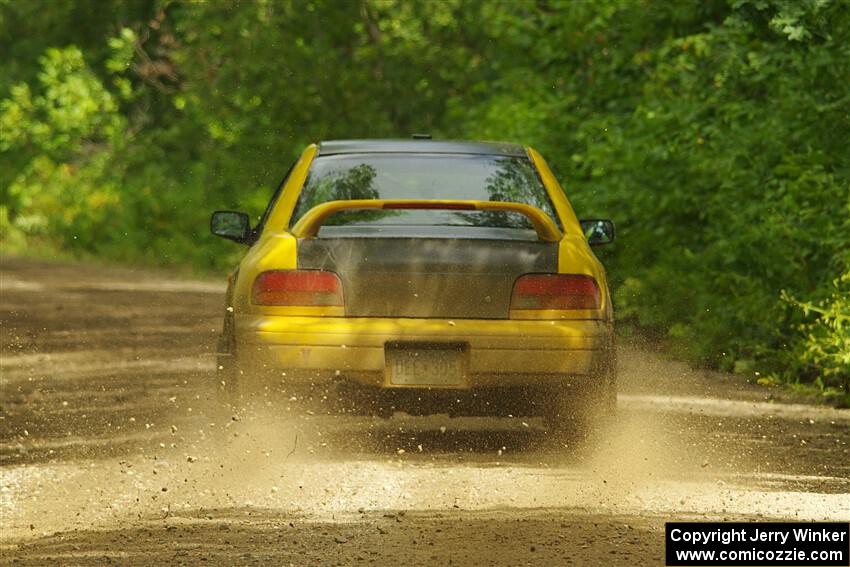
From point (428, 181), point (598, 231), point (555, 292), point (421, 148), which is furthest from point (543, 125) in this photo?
point (555, 292)

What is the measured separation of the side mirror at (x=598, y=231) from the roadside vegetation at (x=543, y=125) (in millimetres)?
2491

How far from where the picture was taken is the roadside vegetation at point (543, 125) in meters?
14.1

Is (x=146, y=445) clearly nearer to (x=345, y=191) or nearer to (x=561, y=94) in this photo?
(x=345, y=191)

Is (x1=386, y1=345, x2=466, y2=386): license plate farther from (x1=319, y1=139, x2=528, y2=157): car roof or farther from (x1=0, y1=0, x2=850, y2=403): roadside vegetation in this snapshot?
(x1=0, y1=0, x2=850, y2=403): roadside vegetation

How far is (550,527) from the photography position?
7.26 metres

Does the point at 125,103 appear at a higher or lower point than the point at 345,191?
lower

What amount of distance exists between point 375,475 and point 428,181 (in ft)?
6.00

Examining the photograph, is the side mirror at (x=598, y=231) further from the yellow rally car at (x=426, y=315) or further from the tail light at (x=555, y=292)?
the tail light at (x=555, y=292)

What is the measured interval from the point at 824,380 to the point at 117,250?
57.0 feet

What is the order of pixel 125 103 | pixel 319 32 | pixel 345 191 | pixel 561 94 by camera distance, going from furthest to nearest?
pixel 125 103 < pixel 319 32 < pixel 561 94 < pixel 345 191

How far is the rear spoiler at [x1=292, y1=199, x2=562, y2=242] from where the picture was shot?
9.05 meters

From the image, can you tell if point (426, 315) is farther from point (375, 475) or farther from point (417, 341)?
point (375, 475)

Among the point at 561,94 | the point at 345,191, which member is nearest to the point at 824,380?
the point at 345,191

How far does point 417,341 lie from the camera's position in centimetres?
874
